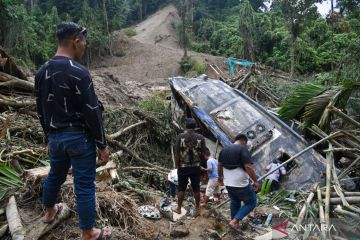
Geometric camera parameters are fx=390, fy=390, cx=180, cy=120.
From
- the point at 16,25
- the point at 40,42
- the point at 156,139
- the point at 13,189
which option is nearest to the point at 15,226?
the point at 13,189

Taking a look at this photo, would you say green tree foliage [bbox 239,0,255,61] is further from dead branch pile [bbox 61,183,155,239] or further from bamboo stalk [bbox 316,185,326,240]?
dead branch pile [bbox 61,183,155,239]

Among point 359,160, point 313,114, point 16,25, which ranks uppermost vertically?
point 16,25

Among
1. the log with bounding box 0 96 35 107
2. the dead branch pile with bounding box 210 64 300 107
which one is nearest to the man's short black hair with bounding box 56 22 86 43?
the log with bounding box 0 96 35 107

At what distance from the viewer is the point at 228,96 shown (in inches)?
345

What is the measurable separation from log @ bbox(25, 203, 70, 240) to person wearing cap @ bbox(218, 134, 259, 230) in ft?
6.82

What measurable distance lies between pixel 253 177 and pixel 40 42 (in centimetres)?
2915

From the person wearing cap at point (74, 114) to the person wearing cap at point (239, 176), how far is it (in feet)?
7.01

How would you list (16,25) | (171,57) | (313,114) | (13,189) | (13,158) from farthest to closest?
1. (171,57)
2. (16,25)
3. (313,114)
4. (13,158)
5. (13,189)

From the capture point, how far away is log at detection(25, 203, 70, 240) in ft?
10.8

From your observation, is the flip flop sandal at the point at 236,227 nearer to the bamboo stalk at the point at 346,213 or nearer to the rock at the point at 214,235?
the rock at the point at 214,235

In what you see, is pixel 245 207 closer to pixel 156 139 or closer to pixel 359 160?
pixel 359 160

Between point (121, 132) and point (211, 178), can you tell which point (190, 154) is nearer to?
point (211, 178)

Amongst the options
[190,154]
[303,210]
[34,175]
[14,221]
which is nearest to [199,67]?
[190,154]

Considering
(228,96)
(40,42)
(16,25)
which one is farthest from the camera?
(40,42)
